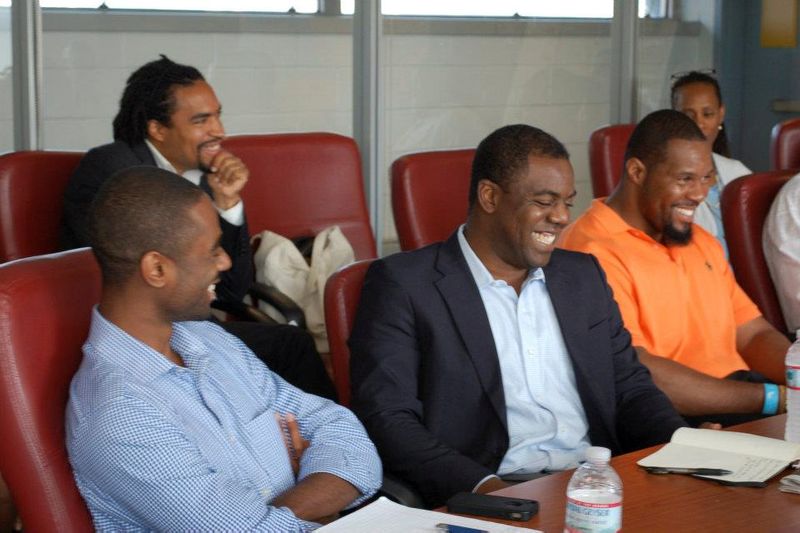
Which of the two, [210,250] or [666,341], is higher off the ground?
[210,250]

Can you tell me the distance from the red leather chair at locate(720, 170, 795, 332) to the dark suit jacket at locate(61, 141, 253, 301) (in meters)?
1.53

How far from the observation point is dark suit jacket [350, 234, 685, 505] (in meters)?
2.62

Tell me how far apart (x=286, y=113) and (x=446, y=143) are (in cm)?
87

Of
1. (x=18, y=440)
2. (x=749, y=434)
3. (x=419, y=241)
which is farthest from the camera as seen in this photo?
(x=419, y=241)

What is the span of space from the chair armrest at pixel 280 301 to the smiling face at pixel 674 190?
3.87ft

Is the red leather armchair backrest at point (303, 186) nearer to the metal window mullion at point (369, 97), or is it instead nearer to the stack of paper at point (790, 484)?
the metal window mullion at point (369, 97)

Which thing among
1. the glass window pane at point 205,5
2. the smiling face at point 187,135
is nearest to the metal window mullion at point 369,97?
the glass window pane at point 205,5

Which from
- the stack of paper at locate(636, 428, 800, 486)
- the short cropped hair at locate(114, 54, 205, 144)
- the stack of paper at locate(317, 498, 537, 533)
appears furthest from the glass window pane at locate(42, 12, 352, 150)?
the stack of paper at locate(317, 498, 537, 533)

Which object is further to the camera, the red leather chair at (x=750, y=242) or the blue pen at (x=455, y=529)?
the red leather chair at (x=750, y=242)

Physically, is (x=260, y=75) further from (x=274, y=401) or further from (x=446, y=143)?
(x=274, y=401)

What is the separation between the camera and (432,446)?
2.59 metres

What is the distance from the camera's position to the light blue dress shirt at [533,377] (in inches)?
110

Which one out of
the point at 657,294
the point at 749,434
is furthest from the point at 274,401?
the point at 657,294

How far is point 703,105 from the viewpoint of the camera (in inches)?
224
